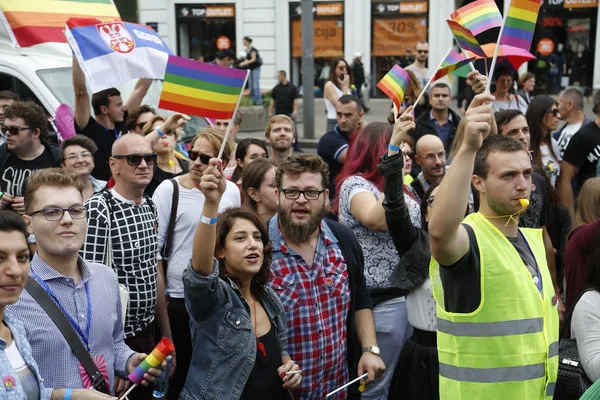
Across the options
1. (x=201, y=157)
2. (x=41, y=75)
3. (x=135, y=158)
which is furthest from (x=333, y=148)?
(x=41, y=75)

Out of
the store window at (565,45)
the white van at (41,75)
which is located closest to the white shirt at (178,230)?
the white van at (41,75)

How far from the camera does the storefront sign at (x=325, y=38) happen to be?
26.8 meters

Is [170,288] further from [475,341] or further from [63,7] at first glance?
[63,7]

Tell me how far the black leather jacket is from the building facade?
2162 cm

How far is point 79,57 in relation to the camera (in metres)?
6.57

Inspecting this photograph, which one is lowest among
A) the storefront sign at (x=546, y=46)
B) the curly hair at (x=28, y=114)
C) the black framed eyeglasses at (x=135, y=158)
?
the black framed eyeglasses at (x=135, y=158)

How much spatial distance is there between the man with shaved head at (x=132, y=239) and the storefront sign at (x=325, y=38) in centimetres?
2276

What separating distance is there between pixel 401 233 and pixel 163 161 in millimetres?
2715

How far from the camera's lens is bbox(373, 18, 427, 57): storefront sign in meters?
26.1

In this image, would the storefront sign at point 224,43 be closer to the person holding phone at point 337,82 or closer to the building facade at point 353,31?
the building facade at point 353,31

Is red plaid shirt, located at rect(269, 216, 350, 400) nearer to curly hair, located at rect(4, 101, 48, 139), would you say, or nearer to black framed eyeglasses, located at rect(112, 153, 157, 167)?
black framed eyeglasses, located at rect(112, 153, 157, 167)

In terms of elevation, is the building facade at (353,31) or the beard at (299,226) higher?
the building facade at (353,31)

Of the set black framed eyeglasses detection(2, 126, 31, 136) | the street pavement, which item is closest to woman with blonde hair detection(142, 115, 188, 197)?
black framed eyeglasses detection(2, 126, 31, 136)

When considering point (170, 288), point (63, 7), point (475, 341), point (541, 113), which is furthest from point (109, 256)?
point (63, 7)
